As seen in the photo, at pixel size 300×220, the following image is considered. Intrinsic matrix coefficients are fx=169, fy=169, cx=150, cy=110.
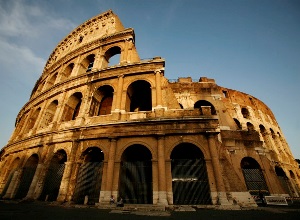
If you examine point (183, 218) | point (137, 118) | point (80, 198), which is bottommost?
point (183, 218)

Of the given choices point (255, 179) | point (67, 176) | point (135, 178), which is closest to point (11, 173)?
point (67, 176)

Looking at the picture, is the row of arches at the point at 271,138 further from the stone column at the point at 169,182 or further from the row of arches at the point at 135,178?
the stone column at the point at 169,182

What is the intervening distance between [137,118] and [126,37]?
24.4ft

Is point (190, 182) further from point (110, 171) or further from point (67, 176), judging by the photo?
point (67, 176)

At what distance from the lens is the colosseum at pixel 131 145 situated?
8.23 metres

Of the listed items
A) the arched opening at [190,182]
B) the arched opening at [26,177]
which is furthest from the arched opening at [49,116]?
the arched opening at [190,182]

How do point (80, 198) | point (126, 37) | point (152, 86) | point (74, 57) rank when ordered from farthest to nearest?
point (74, 57) < point (126, 37) < point (152, 86) < point (80, 198)

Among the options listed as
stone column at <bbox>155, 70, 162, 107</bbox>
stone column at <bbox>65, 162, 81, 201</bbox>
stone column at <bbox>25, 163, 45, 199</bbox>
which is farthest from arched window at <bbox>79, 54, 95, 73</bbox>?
stone column at <bbox>65, 162, 81, 201</bbox>

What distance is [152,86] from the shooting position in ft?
34.7

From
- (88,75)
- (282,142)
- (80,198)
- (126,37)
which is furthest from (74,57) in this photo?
(282,142)

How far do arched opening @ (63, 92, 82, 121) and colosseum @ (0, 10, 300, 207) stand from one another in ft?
0.24

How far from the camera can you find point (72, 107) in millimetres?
12711

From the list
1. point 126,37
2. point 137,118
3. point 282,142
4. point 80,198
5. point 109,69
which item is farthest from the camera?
point 282,142

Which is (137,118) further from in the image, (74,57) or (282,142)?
(282,142)
